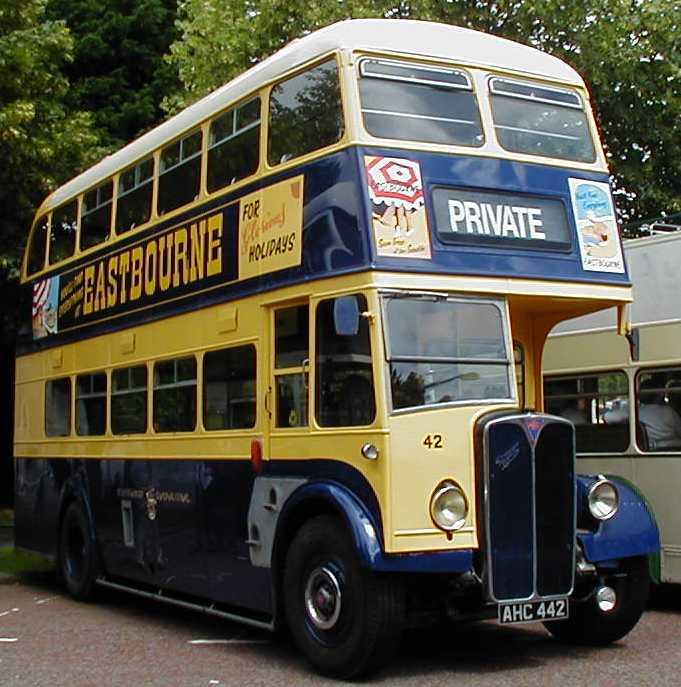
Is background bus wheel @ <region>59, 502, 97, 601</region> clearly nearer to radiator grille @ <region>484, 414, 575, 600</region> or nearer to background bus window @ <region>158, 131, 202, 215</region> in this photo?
background bus window @ <region>158, 131, 202, 215</region>

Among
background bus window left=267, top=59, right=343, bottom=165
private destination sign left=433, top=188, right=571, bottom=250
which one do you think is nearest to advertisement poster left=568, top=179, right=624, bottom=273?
private destination sign left=433, top=188, right=571, bottom=250

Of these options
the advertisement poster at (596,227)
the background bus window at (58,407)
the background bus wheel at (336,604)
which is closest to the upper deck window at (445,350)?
the advertisement poster at (596,227)

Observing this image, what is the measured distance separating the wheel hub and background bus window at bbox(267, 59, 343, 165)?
305cm

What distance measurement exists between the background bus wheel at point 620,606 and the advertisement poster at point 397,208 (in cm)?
286

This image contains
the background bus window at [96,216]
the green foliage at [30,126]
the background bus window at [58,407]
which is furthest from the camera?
the green foliage at [30,126]

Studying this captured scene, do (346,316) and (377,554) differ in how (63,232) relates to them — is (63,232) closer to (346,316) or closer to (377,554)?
(346,316)

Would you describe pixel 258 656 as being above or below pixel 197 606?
below

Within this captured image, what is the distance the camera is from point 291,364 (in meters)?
9.55

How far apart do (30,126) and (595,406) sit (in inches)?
435

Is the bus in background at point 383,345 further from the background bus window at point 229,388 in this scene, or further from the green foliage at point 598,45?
the green foliage at point 598,45

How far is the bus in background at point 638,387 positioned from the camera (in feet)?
38.1

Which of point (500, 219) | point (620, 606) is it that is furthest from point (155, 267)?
point (620, 606)

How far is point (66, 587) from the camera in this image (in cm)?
1418

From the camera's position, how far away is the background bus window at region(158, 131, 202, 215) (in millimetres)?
11367
